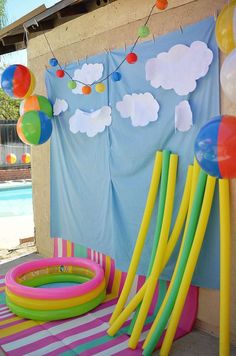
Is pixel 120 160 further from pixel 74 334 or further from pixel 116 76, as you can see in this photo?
pixel 74 334

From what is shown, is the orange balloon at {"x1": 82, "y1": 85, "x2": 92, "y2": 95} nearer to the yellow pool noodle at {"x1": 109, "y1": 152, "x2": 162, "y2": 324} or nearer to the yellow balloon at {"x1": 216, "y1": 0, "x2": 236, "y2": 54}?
the yellow pool noodle at {"x1": 109, "y1": 152, "x2": 162, "y2": 324}

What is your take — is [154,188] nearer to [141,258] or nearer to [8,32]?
[141,258]

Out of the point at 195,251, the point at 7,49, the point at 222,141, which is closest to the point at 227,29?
the point at 222,141

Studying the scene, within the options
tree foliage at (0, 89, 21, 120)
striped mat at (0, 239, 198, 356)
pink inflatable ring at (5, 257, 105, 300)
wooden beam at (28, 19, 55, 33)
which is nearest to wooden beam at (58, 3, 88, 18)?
wooden beam at (28, 19, 55, 33)

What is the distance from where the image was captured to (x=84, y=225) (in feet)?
14.8

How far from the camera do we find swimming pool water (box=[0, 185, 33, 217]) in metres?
10.5

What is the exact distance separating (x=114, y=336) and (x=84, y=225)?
4.97 ft

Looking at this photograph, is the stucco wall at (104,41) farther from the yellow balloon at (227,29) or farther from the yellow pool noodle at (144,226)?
the yellow pool noodle at (144,226)

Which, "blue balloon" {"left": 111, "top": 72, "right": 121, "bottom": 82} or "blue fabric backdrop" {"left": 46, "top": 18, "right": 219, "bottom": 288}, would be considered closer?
"blue fabric backdrop" {"left": 46, "top": 18, "right": 219, "bottom": 288}

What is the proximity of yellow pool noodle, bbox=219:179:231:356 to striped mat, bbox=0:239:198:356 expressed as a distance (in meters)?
0.50

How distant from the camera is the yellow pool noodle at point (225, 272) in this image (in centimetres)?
283

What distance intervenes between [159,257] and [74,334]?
105 centimetres

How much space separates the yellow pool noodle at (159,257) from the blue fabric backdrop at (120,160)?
10 cm

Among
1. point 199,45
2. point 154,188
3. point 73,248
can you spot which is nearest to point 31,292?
point 73,248
